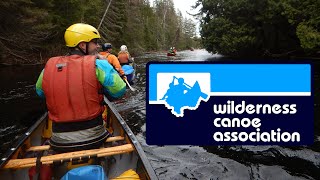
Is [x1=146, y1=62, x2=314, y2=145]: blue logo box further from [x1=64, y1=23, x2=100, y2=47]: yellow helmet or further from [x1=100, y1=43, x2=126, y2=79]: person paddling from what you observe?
[x1=100, y1=43, x2=126, y2=79]: person paddling

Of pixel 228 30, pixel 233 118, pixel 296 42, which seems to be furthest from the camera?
pixel 228 30

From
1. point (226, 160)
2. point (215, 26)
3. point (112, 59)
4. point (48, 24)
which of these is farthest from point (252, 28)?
point (226, 160)

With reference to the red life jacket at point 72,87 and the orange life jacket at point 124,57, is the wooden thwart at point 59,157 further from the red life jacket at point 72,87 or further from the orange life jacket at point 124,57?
the orange life jacket at point 124,57

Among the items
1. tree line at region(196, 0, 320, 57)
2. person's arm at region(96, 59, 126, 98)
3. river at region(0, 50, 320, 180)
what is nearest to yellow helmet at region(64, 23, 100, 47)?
person's arm at region(96, 59, 126, 98)

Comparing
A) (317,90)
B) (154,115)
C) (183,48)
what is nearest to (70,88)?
(154,115)

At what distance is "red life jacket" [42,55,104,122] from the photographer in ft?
10.9

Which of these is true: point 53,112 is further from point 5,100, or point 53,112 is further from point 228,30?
point 228,30

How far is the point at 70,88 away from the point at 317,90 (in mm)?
11215

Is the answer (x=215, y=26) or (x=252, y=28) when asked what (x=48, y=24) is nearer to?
(x=215, y=26)

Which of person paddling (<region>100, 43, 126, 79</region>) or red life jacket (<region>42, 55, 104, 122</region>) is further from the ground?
person paddling (<region>100, 43, 126, 79</region>)

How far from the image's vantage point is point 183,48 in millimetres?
97438

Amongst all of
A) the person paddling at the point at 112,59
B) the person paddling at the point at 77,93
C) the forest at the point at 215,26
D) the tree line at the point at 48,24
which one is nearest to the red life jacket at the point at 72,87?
the person paddling at the point at 77,93

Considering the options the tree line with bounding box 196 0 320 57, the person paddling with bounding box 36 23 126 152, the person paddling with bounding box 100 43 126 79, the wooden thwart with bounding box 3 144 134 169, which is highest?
the tree line with bounding box 196 0 320 57

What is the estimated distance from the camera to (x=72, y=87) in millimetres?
3312
